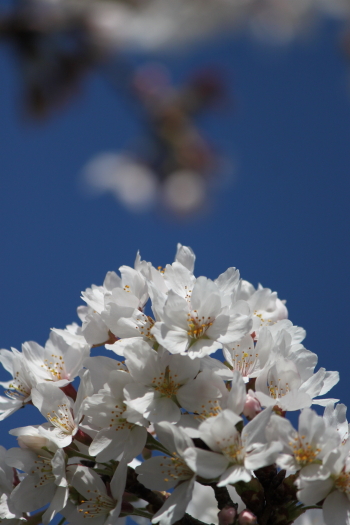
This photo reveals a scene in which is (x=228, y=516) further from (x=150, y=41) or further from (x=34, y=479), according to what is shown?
(x=150, y=41)

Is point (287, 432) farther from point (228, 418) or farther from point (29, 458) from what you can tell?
point (29, 458)

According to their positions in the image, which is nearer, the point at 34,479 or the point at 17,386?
the point at 34,479

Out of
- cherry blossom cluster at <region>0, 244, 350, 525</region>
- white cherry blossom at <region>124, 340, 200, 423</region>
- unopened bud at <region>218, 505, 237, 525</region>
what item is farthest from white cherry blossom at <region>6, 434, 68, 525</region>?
unopened bud at <region>218, 505, 237, 525</region>

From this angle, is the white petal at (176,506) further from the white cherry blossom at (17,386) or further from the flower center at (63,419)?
the white cherry blossom at (17,386)

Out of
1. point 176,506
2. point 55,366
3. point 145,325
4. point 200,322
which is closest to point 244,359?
point 200,322

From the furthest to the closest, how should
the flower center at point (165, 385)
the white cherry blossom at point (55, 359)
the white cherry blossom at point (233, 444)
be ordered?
the white cherry blossom at point (55, 359) < the flower center at point (165, 385) < the white cherry blossom at point (233, 444)

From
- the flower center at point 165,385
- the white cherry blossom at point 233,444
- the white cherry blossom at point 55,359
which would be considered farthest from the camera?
the white cherry blossom at point 55,359

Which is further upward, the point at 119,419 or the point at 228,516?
the point at 119,419

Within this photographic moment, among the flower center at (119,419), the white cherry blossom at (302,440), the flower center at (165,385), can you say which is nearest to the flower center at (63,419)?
the flower center at (119,419)

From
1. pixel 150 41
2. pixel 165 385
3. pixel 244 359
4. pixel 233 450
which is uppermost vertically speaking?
pixel 150 41
